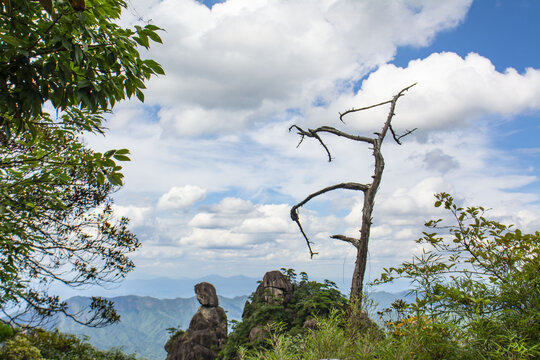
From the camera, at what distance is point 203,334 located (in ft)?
66.3

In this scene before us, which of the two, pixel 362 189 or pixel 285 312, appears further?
pixel 285 312

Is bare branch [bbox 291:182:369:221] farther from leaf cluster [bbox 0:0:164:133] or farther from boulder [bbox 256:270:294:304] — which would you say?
boulder [bbox 256:270:294:304]

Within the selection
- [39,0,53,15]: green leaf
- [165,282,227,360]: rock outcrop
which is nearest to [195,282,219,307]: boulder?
[165,282,227,360]: rock outcrop

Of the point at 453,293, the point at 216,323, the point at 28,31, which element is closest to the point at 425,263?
the point at 453,293

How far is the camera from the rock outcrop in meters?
19.3

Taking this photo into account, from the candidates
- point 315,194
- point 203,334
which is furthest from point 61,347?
point 315,194

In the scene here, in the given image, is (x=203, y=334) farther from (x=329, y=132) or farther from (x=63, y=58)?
(x=63, y=58)

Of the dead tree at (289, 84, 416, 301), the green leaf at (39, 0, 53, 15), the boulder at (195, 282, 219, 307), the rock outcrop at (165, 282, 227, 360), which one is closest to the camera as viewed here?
the green leaf at (39, 0, 53, 15)

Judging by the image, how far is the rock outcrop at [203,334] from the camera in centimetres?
1933

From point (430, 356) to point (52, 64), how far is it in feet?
12.7

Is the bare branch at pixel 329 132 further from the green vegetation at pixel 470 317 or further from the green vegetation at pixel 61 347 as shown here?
the green vegetation at pixel 61 347

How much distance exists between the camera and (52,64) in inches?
114

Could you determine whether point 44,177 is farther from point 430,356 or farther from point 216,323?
point 216,323

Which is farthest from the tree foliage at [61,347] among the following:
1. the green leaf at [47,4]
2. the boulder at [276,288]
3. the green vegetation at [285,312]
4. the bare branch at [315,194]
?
the green leaf at [47,4]
